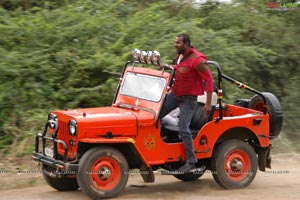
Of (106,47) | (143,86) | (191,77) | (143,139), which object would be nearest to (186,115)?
(191,77)

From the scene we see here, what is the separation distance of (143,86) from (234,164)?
1660 millimetres

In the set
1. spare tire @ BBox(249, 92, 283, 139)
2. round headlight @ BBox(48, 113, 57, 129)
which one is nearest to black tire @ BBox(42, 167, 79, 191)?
round headlight @ BBox(48, 113, 57, 129)

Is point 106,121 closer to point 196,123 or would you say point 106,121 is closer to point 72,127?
point 72,127

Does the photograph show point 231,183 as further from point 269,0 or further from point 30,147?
point 269,0

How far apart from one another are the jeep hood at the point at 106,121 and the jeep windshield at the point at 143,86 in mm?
338

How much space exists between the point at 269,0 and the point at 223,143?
883 cm

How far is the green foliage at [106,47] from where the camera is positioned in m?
10.7

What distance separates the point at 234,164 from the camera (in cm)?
832

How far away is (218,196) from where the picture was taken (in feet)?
25.9

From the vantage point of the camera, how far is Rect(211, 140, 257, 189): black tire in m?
8.20

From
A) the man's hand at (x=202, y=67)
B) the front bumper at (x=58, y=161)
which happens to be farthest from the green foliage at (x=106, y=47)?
the man's hand at (x=202, y=67)

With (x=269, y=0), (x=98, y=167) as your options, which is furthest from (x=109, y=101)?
(x=269, y=0)

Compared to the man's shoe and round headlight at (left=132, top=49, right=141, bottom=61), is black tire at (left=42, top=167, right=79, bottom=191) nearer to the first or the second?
the man's shoe

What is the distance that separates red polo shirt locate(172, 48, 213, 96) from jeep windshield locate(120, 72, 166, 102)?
0.92 feet
